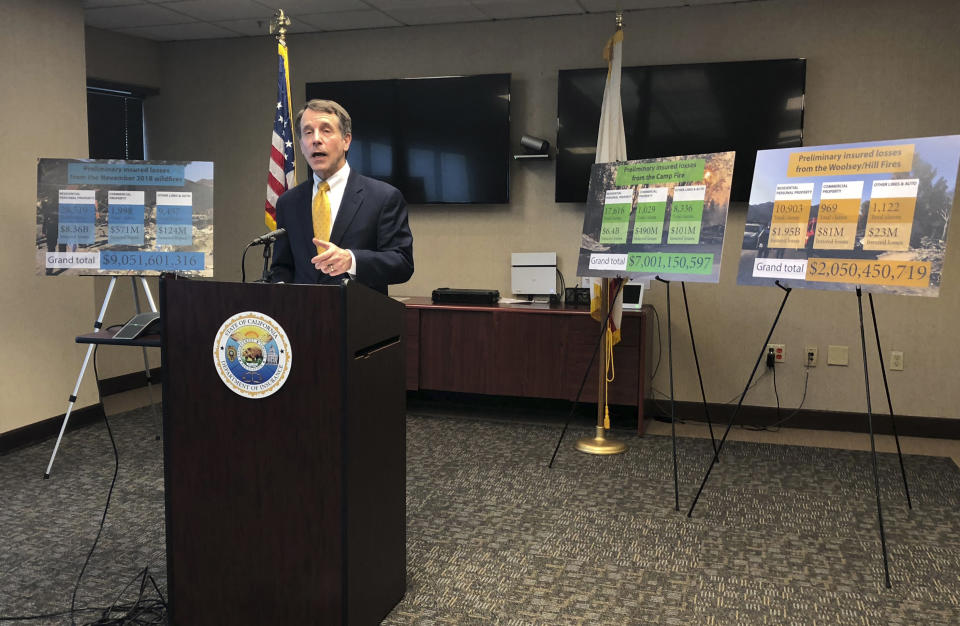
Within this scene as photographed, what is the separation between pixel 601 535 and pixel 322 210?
159 centimetres


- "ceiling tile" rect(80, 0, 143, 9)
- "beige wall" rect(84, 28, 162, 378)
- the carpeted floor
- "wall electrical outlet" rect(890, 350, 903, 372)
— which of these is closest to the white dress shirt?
the carpeted floor

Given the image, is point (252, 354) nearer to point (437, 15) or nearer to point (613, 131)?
point (613, 131)

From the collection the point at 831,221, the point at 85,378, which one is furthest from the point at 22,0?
the point at 831,221

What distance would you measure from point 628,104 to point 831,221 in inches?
85.4

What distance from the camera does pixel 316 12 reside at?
4.84 m

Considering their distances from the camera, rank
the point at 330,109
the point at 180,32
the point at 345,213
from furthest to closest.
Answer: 1. the point at 180,32
2. the point at 345,213
3. the point at 330,109

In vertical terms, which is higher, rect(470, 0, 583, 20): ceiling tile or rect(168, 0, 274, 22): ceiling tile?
rect(470, 0, 583, 20): ceiling tile

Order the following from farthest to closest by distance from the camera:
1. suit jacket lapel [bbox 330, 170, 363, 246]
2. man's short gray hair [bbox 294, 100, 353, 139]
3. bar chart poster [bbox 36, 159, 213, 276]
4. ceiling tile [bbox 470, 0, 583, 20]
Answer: ceiling tile [bbox 470, 0, 583, 20] → bar chart poster [bbox 36, 159, 213, 276] → suit jacket lapel [bbox 330, 170, 363, 246] → man's short gray hair [bbox 294, 100, 353, 139]

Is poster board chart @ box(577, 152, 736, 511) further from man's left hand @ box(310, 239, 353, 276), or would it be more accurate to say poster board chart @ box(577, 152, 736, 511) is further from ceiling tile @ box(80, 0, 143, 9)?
ceiling tile @ box(80, 0, 143, 9)

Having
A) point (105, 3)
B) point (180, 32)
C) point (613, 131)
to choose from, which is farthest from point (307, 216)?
point (180, 32)

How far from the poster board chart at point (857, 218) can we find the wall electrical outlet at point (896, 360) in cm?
195

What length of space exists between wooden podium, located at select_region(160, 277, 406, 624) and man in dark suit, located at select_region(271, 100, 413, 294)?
0.59 meters

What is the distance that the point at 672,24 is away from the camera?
4660 mm

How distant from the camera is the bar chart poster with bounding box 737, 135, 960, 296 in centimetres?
258
